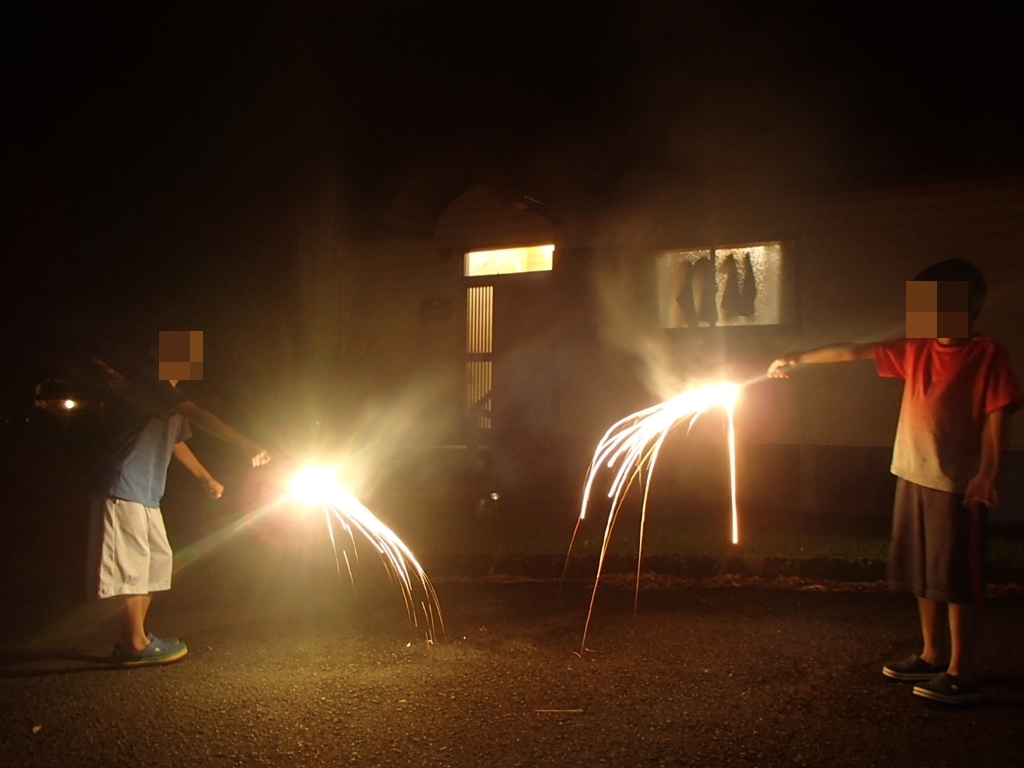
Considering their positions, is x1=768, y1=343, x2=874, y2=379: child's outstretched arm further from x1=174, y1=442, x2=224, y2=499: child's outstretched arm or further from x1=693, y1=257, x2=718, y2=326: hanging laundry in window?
x1=693, y1=257, x2=718, y2=326: hanging laundry in window

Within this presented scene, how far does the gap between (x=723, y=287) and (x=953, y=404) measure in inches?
229

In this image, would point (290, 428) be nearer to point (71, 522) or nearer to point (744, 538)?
point (71, 522)

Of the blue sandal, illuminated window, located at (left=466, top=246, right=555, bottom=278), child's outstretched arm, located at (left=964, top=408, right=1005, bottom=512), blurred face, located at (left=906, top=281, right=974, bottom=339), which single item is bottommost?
the blue sandal

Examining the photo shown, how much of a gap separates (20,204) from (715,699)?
2131 cm

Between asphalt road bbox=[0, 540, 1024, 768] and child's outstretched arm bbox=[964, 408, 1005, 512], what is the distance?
0.97m

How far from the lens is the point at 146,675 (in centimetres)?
534

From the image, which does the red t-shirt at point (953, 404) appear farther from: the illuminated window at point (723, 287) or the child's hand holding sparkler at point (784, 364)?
the illuminated window at point (723, 287)

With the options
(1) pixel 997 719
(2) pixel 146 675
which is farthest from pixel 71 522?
(1) pixel 997 719

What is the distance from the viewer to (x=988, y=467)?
440 centimetres

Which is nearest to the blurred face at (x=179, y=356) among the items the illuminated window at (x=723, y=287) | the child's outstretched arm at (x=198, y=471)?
the child's outstretched arm at (x=198, y=471)

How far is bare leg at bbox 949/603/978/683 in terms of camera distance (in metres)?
4.48

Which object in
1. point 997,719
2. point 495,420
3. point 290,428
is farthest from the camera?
point 290,428

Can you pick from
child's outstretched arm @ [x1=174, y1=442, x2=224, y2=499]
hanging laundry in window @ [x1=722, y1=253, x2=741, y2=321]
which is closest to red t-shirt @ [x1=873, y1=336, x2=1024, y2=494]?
child's outstretched arm @ [x1=174, y1=442, x2=224, y2=499]

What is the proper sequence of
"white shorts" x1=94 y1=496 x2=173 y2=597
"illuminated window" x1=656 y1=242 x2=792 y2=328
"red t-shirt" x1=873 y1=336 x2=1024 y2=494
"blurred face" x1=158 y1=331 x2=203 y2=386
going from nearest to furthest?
"red t-shirt" x1=873 y1=336 x2=1024 y2=494 < "white shorts" x1=94 y1=496 x2=173 y2=597 < "blurred face" x1=158 y1=331 x2=203 y2=386 < "illuminated window" x1=656 y1=242 x2=792 y2=328
